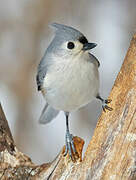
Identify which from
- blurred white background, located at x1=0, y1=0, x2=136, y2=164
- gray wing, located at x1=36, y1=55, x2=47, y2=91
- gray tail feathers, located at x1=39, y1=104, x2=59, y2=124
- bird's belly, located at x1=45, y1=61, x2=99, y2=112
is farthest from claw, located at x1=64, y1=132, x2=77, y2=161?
blurred white background, located at x1=0, y1=0, x2=136, y2=164

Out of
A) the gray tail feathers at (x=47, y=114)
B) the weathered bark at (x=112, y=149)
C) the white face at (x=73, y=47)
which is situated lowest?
the weathered bark at (x=112, y=149)

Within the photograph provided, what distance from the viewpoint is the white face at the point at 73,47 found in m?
1.67

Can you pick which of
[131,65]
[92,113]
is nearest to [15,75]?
[92,113]

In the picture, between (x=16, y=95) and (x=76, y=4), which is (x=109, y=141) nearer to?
(x=16, y=95)

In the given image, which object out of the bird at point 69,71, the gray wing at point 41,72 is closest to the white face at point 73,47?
the bird at point 69,71

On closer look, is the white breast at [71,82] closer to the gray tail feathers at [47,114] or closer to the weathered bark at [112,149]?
the weathered bark at [112,149]

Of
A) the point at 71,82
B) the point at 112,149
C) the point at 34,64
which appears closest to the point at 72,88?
the point at 71,82

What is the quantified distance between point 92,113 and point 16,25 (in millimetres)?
976

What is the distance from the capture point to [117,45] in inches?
128

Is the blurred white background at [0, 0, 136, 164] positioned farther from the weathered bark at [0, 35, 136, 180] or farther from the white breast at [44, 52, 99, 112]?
the weathered bark at [0, 35, 136, 180]

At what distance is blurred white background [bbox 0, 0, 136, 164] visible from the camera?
2.98 m

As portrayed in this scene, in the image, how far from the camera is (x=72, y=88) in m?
1.76

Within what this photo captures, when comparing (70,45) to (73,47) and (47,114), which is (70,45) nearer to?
(73,47)

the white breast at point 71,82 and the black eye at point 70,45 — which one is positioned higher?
the black eye at point 70,45
